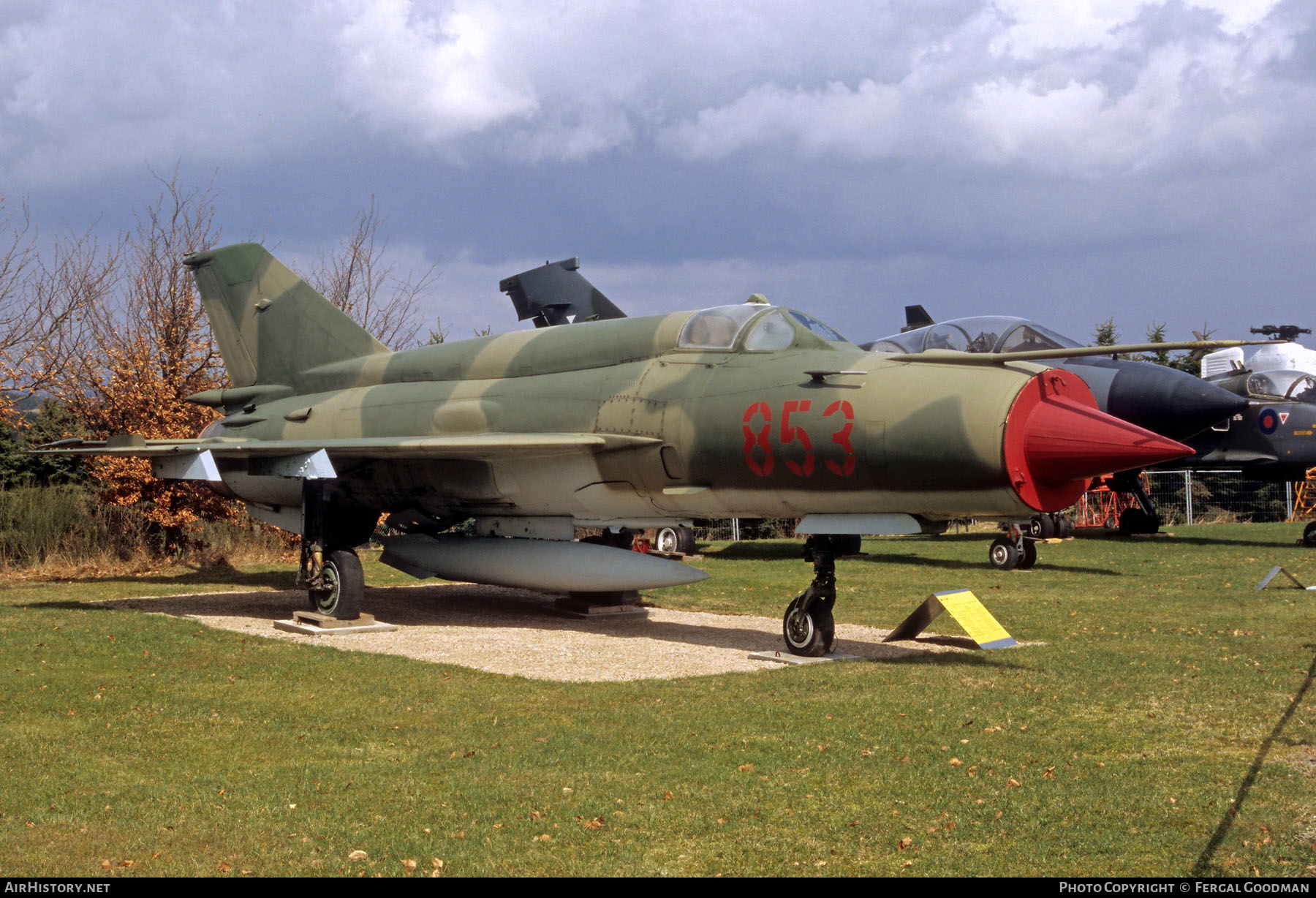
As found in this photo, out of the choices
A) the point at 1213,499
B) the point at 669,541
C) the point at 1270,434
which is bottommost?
the point at 669,541

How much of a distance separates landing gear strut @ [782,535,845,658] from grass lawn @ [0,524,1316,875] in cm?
61

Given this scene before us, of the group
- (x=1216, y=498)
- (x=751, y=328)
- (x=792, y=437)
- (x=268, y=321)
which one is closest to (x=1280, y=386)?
(x=1216, y=498)

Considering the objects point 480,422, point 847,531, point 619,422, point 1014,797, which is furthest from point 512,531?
point 1014,797

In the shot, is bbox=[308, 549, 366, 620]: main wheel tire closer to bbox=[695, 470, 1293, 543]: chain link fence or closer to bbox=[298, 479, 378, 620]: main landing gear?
bbox=[298, 479, 378, 620]: main landing gear

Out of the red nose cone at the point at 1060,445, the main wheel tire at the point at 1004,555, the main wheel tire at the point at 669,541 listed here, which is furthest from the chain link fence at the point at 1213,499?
the red nose cone at the point at 1060,445

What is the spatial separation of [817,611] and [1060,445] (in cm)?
264

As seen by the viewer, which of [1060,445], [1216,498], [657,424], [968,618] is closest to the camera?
[1060,445]

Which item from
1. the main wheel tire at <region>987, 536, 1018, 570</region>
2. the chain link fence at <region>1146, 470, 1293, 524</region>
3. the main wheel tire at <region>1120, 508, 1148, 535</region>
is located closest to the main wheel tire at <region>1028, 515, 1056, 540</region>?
the main wheel tire at <region>987, 536, 1018, 570</region>

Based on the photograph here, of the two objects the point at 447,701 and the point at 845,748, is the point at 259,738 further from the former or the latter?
the point at 845,748

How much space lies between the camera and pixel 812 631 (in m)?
9.59

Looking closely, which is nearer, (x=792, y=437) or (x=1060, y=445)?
(x=1060, y=445)

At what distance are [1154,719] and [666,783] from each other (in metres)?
3.42

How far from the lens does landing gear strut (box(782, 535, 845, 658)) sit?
31.4 ft

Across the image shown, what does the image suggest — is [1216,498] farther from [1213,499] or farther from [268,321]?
[268,321]
